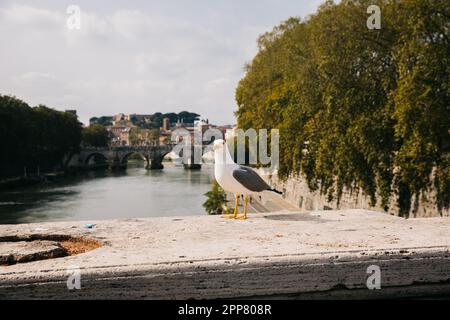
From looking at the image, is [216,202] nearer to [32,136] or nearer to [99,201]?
[99,201]

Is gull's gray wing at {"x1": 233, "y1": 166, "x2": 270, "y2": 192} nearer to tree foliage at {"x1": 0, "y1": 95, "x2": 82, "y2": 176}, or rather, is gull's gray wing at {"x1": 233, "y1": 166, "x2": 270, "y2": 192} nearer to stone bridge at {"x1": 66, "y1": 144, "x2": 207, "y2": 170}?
tree foliage at {"x1": 0, "y1": 95, "x2": 82, "y2": 176}

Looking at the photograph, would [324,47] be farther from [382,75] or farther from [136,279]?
[136,279]

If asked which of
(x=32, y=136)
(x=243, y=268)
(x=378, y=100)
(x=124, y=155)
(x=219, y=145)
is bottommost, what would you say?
(x=124, y=155)

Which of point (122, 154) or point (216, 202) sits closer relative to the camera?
point (216, 202)

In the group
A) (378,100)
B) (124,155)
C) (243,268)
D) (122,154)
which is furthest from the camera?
(124,155)

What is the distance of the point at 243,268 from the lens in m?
3.22

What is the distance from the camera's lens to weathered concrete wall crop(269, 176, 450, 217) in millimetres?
16572

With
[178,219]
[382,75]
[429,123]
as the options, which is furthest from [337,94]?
[178,219]

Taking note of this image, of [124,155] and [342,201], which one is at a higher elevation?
[124,155]

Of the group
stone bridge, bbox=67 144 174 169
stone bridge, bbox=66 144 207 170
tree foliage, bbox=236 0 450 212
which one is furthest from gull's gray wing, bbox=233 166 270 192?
stone bridge, bbox=67 144 174 169

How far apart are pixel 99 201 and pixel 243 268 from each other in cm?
3823

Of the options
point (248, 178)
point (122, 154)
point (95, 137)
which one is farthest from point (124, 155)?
point (248, 178)

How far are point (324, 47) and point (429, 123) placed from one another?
516 cm

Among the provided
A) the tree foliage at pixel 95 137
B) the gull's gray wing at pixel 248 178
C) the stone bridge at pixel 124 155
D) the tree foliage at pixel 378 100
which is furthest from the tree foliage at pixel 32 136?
the gull's gray wing at pixel 248 178
